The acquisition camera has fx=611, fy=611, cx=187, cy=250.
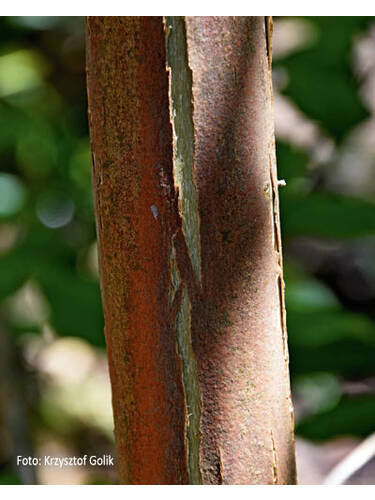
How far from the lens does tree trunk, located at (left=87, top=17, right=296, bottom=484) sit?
1.12 feet

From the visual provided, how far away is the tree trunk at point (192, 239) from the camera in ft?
1.12

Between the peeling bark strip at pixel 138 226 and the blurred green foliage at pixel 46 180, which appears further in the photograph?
the blurred green foliage at pixel 46 180

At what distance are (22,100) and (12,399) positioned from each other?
62cm

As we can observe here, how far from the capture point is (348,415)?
925 millimetres

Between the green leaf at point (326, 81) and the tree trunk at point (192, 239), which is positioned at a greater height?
the green leaf at point (326, 81)

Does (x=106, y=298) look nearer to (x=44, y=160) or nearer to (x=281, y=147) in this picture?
(x=281, y=147)

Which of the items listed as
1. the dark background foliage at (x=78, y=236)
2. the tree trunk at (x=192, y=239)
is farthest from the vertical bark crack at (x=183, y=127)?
the dark background foliage at (x=78, y=236)

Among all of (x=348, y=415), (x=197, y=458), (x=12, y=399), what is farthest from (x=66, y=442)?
(x=197, y=458)

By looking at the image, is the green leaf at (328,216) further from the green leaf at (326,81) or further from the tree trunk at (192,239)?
the tree trunk at (192,239)

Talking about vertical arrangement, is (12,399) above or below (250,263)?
below

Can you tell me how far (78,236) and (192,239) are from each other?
0.90m

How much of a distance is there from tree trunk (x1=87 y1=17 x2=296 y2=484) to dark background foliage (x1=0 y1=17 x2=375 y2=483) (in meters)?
0.58

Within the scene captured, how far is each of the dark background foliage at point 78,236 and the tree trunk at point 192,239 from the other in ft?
1.91

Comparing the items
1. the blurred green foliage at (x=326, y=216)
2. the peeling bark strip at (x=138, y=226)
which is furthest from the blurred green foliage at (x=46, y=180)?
the peeling bark strip at (x=138, y=226)
